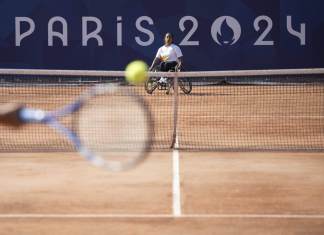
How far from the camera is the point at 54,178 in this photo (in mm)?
8047

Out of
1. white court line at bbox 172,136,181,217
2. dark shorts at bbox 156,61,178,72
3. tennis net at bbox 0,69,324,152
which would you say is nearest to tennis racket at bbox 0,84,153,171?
white court line at bbox 172,136,181,217

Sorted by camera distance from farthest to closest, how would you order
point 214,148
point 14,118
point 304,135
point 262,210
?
point 304,135 < point 214,148 < point 262,210 < point 14,118

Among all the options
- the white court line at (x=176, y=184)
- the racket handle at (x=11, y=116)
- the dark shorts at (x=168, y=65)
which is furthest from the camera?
the dark shorts at (x=168, y=65)

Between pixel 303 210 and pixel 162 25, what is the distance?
15.3 m

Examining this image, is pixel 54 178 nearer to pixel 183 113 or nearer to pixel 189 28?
pixel 183 113

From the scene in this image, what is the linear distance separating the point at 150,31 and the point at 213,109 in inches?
266

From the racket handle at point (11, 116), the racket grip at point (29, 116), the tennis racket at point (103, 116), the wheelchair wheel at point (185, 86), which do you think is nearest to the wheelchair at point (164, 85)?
the wheelchair wheel at point (185, 86)

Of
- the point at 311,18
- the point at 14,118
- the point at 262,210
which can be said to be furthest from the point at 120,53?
the point at 14,118

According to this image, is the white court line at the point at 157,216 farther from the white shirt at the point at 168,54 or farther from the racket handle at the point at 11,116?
the white shirt at the point at 168,54

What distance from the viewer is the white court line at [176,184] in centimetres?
671

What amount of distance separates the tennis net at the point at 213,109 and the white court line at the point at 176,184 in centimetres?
63

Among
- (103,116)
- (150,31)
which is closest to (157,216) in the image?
(103,116)

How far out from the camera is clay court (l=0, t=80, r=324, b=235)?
6188 millimetres

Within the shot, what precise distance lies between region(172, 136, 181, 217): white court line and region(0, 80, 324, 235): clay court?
0.03ft
